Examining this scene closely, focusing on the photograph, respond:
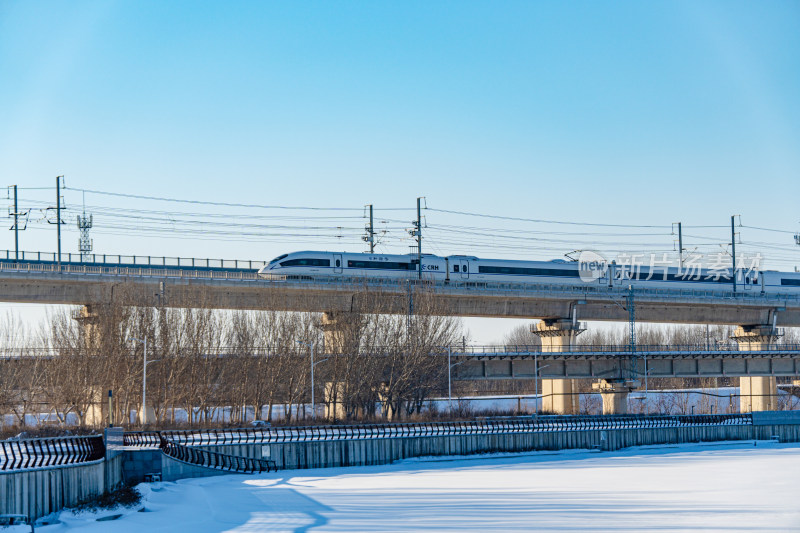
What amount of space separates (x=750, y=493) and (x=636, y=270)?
2208 inches

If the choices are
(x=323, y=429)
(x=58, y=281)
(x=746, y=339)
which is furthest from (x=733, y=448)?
(x=58, y=281)

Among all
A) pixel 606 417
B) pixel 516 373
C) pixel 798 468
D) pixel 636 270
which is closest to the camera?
pixel 798 468

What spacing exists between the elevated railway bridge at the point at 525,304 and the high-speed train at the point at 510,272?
1303mm

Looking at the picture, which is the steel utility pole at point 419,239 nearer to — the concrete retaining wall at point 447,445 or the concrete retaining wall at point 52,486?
the concrete retaining wall at point 447,445

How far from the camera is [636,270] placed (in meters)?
84.2

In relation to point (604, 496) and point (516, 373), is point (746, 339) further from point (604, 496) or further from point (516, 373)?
point (604, 496)

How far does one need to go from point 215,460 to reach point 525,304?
4166cm

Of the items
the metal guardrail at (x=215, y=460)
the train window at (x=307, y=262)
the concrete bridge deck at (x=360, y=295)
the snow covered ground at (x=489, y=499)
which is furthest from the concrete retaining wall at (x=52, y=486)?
the train window at (x=307, y=262)

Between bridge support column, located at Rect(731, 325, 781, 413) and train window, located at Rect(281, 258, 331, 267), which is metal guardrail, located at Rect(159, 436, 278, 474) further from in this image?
bridge support column, located at Rect(731, 325, 781, 413)

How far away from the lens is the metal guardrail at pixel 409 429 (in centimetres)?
4359

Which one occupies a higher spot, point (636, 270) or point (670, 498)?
point (636, 270)

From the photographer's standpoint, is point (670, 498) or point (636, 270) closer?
point (670, 498)

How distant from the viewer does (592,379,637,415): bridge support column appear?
253 ft

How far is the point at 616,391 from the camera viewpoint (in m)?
77.2
